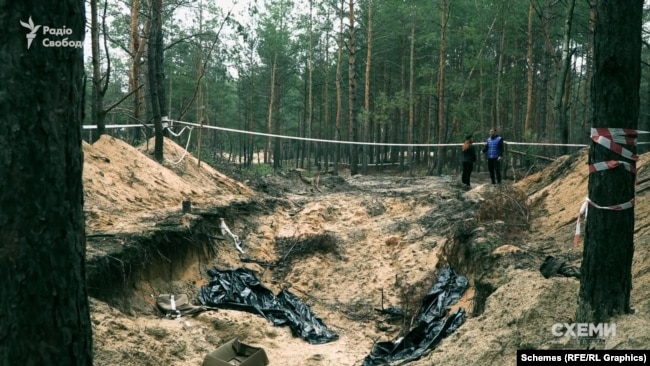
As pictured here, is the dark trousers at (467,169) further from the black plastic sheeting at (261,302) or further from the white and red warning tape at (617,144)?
the white and red warning tape at (617,144)

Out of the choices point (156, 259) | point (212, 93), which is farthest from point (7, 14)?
point (212, 93)

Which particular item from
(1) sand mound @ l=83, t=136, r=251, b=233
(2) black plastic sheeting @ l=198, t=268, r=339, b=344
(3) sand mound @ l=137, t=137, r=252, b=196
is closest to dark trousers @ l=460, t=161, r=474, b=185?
(3) sand mound @ l=137, t=137, r=252, b=196

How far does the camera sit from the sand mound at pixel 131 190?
7574mm

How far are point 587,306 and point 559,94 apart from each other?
1239 centimetres

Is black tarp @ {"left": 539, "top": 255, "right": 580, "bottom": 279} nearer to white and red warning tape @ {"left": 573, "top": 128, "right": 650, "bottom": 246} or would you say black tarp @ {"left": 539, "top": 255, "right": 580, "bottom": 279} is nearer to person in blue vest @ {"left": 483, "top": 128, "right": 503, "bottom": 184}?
white and red warning tape @ {"left": 573, "top": 128, "right": 650, "bottom": 246}

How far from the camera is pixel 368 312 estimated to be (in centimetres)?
772

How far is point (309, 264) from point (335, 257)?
61 centimetres

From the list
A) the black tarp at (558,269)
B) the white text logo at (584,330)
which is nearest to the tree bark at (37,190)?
the white text logo at (584,330)

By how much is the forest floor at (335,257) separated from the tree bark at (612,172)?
0.24 m

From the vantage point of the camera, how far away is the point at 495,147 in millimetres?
12344

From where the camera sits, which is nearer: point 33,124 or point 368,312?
point 33,124

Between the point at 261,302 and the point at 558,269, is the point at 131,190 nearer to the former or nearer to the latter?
the point at 261,302

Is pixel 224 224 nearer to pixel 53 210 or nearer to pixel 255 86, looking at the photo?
pixel 53 210

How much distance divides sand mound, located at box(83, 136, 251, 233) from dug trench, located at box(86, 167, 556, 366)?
0.52 meters
